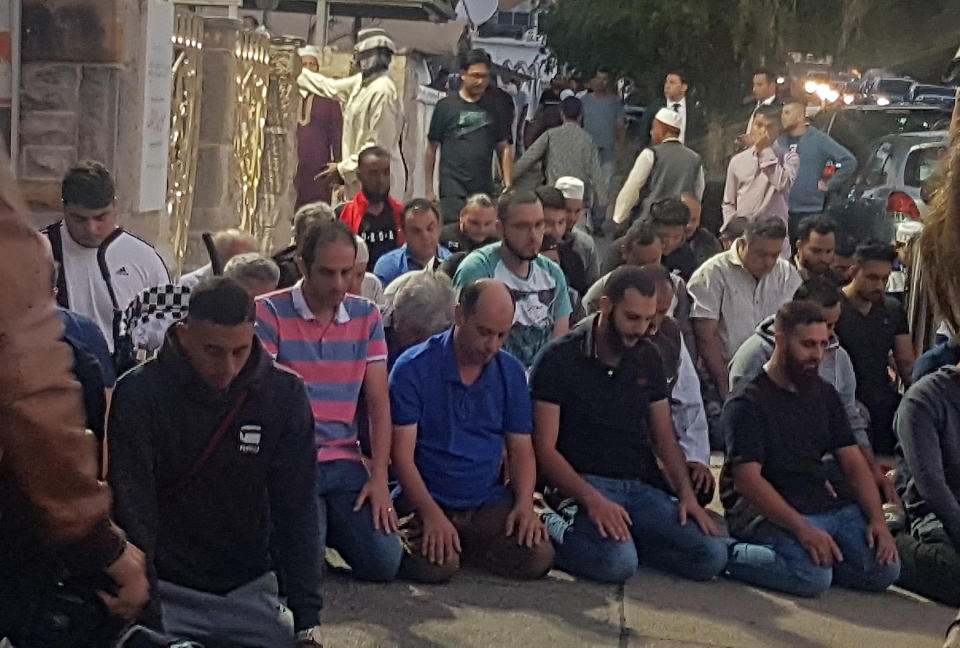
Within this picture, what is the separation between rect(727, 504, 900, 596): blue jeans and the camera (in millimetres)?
6844

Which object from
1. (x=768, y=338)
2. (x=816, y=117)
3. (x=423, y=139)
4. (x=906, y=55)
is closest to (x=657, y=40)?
(x=906, y=55)

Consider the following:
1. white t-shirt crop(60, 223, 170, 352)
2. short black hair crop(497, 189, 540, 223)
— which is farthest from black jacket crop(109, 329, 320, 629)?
short black hair crop(497, 189, 540, 223)

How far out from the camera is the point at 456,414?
6766 mm

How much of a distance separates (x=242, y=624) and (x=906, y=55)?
2643cm

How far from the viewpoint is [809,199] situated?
1211 cm

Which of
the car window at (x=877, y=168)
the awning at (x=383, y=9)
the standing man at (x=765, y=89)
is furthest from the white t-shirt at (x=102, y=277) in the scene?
the awning at (x=383, y=9)

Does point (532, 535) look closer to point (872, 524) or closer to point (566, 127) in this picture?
point (872, 524)

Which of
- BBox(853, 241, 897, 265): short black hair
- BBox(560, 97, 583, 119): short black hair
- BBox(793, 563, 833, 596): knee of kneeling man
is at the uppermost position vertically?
BBox(560, 97, 583, 119): short black hair

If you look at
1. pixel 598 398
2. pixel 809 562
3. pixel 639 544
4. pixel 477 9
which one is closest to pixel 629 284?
pixel 598 398

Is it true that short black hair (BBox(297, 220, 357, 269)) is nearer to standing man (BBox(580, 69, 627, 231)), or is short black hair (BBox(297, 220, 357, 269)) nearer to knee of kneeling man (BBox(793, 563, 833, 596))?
knee of kneeling man (BBox(793, 563, 833, 596))

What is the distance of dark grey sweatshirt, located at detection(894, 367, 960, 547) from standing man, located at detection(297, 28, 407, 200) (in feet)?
19.8

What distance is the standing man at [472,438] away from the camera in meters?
6.66

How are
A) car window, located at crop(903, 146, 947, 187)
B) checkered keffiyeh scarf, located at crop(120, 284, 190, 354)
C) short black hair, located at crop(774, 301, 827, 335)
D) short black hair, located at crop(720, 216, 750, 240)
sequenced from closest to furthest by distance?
checkered keffiyeh scarf, located at crop(120, 284, 190, 354) < short black hair, located at crop(774, 301, 827, 335) < short black hair, located at crop(720, 216, 750, 240) < car window, located at crop(903, 146, 947, 187)

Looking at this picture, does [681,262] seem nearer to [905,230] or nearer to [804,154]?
[804,154]
